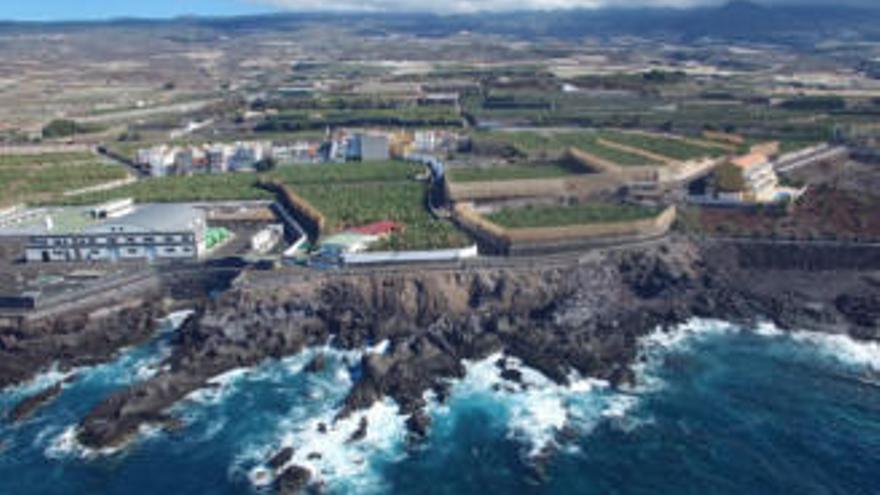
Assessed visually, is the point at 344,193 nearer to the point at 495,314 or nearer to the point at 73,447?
the point at 495,314

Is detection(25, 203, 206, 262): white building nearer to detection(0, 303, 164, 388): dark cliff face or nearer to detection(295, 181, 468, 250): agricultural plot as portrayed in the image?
detection(0, 303, 164, 388): dark cliff face

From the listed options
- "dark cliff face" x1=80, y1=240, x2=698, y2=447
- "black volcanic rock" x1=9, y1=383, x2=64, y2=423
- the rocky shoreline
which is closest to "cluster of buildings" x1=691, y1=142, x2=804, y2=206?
the rocky shoreline

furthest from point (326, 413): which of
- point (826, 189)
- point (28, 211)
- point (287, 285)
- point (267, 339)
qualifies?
point (826, 189)

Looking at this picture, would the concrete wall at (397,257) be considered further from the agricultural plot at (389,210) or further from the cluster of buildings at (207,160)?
the cluster of buildings at (207,160)

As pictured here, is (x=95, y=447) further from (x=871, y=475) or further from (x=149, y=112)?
(x=149, y=112)

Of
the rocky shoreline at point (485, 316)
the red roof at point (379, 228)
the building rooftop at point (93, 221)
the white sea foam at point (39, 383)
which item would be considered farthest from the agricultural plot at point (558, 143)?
the white sea foam at point (39, 383)

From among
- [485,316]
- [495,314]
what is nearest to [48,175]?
[485,316]

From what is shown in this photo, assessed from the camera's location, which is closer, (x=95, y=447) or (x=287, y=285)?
(x=95, y=447)
